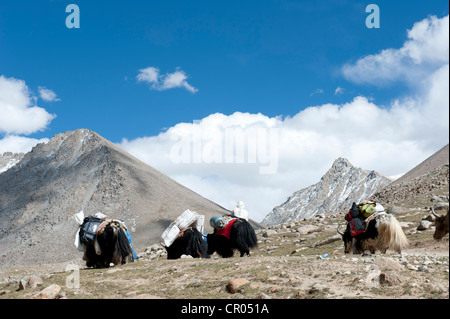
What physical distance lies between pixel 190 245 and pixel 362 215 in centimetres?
383

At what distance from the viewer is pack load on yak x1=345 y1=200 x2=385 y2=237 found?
9539mm

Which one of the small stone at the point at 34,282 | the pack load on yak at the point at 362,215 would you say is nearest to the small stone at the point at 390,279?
the pack load on yak at the point at 362,215

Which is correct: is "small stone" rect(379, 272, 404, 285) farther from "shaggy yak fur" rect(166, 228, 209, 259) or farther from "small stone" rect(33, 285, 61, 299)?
"shaggy yak fur" rect(166, 228, 209, 259)

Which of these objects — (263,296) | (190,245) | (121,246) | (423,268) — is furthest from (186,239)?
(423,268)

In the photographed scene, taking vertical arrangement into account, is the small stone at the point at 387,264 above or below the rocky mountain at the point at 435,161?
below

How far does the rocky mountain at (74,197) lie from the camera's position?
246 ft

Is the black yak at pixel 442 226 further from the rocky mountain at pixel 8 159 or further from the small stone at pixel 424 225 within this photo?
the rocky mountain at pixel 8 159

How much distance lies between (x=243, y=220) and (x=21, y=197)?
92675 millimetres

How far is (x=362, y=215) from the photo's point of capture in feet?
31.9

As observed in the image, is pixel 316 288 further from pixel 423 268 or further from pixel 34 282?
pixel 34 282

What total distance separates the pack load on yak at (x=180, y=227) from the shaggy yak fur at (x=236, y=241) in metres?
0.46
